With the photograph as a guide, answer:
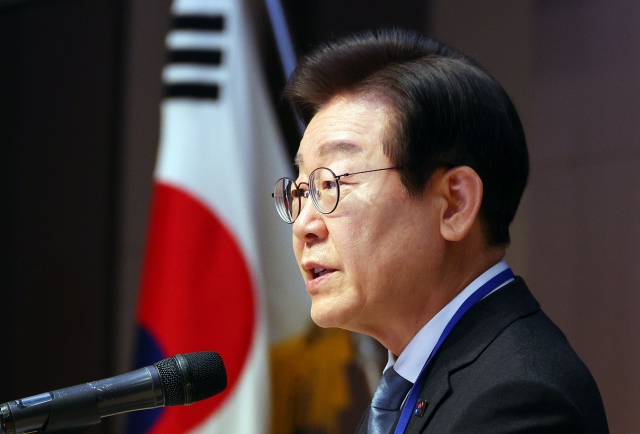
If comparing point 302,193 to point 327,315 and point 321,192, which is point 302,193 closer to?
point 321,192

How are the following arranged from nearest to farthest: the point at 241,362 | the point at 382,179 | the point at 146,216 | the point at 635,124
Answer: the point at 382,179, the point at 635,124, the point at 241,362, the point at 146,216

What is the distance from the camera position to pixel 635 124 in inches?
94.6

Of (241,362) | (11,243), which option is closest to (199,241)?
(241,362)

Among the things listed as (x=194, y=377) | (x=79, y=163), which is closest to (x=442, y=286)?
(x=194, y=377)

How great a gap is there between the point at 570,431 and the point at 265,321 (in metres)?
1.96

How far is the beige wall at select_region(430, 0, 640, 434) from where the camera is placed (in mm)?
2396

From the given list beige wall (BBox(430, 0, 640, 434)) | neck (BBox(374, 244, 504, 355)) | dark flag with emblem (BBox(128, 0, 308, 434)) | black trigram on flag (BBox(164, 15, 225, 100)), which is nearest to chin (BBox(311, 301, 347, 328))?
neck (BBox(374, 244, 504, 355))

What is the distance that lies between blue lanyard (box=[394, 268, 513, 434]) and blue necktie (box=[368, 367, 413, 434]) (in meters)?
0.10

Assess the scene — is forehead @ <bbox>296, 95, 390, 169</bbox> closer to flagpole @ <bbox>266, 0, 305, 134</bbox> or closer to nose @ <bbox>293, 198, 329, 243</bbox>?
nose @ <bbox>293, 198, 329, 243</bbox>

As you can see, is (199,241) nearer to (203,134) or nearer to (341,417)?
(203,134)

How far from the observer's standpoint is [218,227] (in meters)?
3.15

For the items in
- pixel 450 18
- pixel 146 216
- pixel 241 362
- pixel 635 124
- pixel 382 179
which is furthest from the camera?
pixel 146 216

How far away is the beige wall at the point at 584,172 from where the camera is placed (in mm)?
2396

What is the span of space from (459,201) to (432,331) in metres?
0.29
